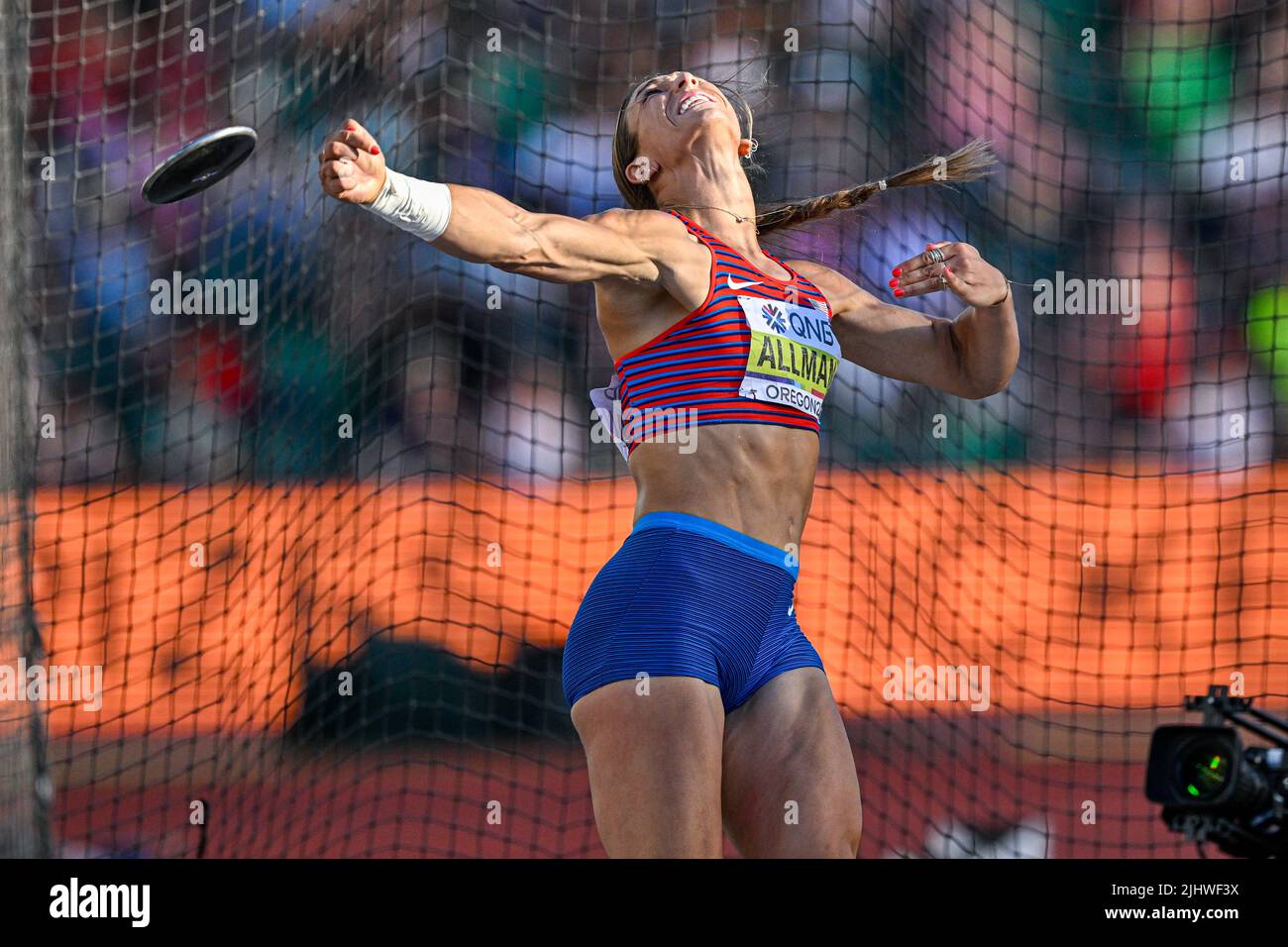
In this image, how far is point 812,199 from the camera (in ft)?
14.2

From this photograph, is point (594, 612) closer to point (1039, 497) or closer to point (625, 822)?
point (625, 822)

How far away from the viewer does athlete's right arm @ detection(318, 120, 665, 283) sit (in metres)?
2.87

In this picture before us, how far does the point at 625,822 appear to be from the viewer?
3215mm

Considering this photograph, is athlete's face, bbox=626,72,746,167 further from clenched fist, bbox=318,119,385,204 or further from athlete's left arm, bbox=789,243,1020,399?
clenched fist, bbox=318,119,385,204

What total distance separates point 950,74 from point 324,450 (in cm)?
357

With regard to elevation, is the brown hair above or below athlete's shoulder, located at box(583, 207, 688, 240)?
above

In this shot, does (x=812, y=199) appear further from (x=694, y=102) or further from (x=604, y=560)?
(x=604, y=560)

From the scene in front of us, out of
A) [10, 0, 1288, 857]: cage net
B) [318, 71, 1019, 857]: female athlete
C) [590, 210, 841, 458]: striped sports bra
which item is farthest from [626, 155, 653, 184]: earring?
[10, 0, 1288, 857]: cage net

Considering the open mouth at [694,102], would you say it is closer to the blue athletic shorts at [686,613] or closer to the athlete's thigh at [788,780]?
the blue athletic shorts at [686,613]

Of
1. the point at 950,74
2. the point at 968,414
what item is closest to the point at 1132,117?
the point at 950,74

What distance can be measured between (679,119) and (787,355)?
0.73m
